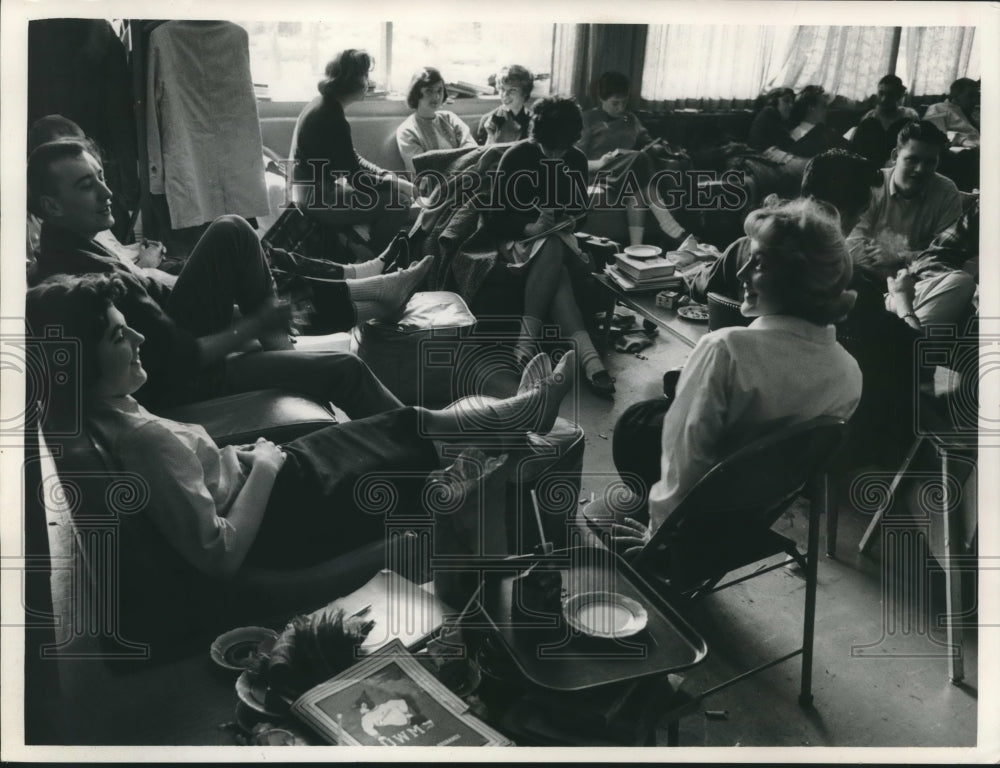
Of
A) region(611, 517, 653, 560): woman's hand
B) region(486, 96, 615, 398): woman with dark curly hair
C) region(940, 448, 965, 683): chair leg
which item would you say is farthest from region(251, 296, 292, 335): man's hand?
region(940, 448, 965, 683): chair leg

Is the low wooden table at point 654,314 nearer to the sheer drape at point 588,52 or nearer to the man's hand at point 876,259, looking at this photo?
the man's hand at point 876,259

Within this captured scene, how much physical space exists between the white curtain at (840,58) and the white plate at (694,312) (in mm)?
656

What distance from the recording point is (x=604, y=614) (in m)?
2.62

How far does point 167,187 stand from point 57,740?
4.83 feet

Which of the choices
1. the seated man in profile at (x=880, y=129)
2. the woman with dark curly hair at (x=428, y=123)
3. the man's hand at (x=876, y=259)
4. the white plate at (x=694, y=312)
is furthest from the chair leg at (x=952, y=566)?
the woman with dark curly hair at (x=428, y=123)

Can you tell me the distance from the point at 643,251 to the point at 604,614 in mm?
1042

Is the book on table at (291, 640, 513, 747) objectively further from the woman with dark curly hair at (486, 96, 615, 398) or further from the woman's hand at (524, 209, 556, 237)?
the woman's hand at (524, 209, 556, 237)

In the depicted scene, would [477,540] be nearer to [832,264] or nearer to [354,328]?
[354,328]

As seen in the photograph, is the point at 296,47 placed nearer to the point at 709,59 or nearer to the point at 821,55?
the point at 709,59

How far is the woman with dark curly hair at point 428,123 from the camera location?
2705 mm

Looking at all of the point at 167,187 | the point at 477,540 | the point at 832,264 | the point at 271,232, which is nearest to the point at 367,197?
the point at 271,232

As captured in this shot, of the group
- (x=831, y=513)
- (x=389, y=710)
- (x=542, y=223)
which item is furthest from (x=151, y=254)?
(x=831, y=513)

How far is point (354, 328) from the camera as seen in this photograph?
2773 millimetres

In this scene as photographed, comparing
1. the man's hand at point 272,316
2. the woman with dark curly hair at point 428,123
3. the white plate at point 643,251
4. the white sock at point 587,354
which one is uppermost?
the woman with dark curly hair at point 428,123
